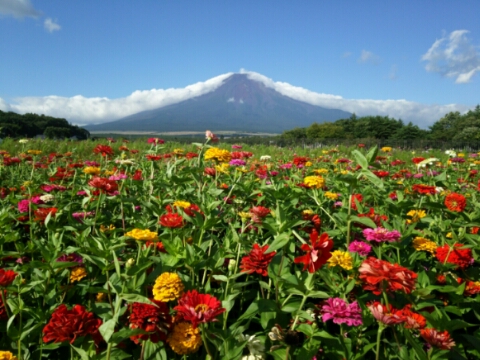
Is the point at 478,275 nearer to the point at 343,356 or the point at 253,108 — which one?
the point at 343,356

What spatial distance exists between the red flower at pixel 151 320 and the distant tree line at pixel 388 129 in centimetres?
5962

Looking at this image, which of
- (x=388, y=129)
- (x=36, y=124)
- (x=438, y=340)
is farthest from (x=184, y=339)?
(x=388, y=129)

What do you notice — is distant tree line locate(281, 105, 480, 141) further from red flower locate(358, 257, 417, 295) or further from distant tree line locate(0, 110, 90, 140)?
red flower locate(358, 257, 417, 295)

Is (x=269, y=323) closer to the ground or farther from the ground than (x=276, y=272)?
closer to the ground

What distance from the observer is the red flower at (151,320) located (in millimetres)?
1067

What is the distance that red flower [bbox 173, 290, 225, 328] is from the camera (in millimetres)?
958

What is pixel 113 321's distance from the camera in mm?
1025

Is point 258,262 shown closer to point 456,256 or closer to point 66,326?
point 66,326

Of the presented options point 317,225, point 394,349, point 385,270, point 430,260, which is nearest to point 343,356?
point 394,349

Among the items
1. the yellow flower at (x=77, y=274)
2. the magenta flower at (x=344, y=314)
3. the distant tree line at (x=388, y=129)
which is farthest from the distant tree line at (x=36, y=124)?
the magenta flower at (x=344, y=314)

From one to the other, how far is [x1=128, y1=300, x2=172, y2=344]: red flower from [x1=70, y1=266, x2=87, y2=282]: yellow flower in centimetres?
54

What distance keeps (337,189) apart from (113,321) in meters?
2.31

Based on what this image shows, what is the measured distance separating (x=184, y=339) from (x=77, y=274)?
0.70m

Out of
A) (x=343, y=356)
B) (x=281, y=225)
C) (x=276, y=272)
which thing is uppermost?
(x=281, y=225)
